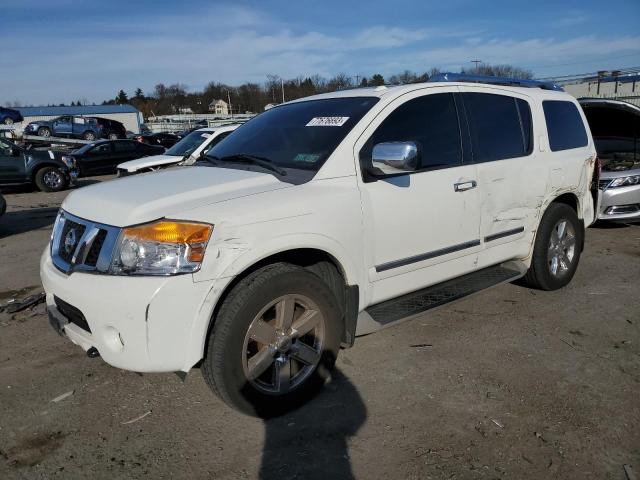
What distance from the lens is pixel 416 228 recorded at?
3.38 m

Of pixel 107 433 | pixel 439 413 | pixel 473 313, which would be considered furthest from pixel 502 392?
pixel 107 433

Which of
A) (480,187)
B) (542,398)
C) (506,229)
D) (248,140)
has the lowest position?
(542,398)

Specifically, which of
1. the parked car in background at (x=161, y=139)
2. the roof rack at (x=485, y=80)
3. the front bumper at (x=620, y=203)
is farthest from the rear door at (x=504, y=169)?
the parked car in background at (x=161, y=139)

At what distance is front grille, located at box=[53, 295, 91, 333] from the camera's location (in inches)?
106

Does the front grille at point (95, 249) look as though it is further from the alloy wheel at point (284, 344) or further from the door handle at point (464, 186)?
the door handle at point (464, 186)

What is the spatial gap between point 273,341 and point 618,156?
314 inches

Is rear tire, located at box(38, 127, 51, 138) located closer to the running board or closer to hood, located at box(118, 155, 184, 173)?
hood, located at box(118, 155, 184, 173)

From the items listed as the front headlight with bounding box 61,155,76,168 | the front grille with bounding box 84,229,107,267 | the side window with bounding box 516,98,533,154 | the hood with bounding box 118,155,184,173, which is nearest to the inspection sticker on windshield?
the front grille with bounding box 84,229,107,267

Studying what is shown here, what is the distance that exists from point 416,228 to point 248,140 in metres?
1.47

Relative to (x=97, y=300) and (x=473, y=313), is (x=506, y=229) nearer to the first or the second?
(x=473, y=313)

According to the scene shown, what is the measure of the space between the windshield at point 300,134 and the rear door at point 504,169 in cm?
101

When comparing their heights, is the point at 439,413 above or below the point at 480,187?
below

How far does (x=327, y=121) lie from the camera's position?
3.47 meters

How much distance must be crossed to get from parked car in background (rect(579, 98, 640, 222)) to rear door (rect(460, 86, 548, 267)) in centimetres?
335
